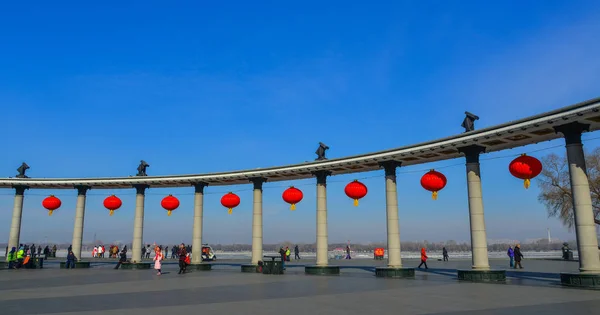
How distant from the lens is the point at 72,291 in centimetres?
1519

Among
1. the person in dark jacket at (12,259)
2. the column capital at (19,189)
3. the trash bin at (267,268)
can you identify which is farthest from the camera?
the column capital at (19,189)

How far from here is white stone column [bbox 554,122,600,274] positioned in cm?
1594

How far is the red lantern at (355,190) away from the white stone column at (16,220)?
23.3m

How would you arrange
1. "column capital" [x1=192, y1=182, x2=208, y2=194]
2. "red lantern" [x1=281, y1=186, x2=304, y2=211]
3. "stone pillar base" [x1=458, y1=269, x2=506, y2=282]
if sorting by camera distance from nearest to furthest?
"stone pillar base" [x1=458, y1=269, x2=506, y2=282]
"red lantern" [x1=281, y1=186, x2=304, y2=211]
"column capital" [x1=192, y1=182, x2=208, y2=194]

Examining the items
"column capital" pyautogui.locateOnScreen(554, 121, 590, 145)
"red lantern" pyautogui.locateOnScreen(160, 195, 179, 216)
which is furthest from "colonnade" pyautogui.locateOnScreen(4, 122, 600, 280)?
"red lantern" pyautogui.locateOnScreen(160, 195, 179, 216)

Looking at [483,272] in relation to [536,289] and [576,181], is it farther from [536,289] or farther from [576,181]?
[576,181]

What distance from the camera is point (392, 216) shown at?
73.4 ft

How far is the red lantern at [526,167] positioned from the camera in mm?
17141

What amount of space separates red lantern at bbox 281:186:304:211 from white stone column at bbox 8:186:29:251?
19.6m

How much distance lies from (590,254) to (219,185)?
21591mm

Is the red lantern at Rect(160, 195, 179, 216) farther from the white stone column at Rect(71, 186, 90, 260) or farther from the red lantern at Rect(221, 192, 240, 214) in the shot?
the white stone column at Rect(71, 186, 90, 260)

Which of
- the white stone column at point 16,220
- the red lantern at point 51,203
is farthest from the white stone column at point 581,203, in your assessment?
the white stone column at point 16,220

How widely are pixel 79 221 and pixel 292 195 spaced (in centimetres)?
1639

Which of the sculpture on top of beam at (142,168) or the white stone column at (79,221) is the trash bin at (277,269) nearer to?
the sculpture on top of beam at (142,168)
